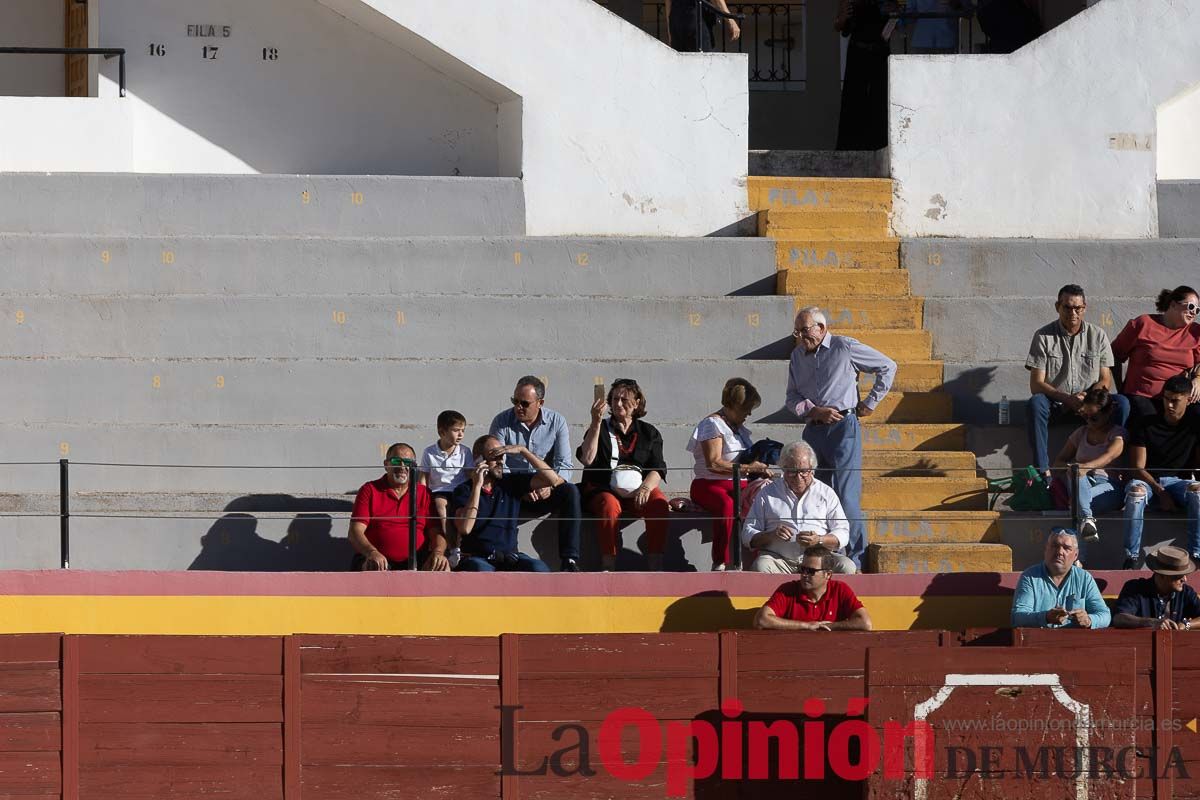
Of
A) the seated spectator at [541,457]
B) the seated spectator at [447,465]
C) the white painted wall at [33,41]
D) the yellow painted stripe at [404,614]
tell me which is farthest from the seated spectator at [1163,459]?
the white painted wall at [33,41]

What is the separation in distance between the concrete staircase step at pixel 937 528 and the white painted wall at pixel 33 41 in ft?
27.5

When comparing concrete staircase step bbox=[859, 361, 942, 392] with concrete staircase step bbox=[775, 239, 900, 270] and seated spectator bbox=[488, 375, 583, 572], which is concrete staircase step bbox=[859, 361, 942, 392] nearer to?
concrete staircase step bbox=[775, 239, 900, 270]

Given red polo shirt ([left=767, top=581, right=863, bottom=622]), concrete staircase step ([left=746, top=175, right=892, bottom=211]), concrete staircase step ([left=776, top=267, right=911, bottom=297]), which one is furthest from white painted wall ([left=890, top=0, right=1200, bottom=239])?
red polo shirt ([left=767, top=581, right=863, bottom=622])

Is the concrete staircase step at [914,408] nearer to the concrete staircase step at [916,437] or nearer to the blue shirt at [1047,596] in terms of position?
the concrete staircase step at [916,437]

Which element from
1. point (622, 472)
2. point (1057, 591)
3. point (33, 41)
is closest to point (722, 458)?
point (622, 472)

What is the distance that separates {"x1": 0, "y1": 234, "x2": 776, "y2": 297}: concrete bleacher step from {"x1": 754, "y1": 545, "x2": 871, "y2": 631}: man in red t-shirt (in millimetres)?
3459

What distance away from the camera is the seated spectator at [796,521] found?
33.3ft

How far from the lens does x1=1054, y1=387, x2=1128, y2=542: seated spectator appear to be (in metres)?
10.3

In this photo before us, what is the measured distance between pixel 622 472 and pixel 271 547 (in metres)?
2.07

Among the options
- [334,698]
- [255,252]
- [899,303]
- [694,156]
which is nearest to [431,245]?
[255,252]

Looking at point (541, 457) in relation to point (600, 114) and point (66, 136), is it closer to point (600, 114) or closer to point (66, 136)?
point (600, 114)

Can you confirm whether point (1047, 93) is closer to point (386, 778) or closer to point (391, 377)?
point (391, 377)

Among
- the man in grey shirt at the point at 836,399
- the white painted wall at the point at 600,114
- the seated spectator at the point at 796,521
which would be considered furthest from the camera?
the white painted wall at the point at 600,114

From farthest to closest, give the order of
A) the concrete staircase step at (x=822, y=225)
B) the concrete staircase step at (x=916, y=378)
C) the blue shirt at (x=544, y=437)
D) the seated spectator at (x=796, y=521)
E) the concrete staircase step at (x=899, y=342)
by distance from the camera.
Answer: the concrete staircase step at (x=822, y=225), the concrete staircase step at (x=899, y=342), the concrete staircase step at (x=916, y=378), the blue shirt at (x=544, y=437), the seated spectator at (x=796, y=521)
